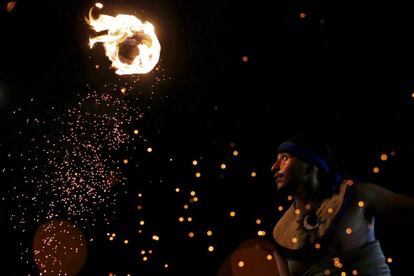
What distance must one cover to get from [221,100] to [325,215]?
6.57 ft

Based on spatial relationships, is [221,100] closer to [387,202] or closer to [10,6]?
[387,202]

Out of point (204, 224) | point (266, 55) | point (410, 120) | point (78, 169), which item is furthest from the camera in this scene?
point (78, 169)

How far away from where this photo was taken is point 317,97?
3965mm

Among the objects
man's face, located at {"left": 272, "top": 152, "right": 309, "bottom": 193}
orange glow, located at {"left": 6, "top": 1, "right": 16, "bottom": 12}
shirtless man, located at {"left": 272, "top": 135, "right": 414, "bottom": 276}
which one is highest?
orange glow, located at {"left": 6, "top": 1, "right": 16, "bottom": 12}

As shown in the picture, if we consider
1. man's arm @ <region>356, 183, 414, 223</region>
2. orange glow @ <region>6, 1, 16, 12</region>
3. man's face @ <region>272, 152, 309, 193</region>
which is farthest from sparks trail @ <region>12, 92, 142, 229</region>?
man's arm @ <region>356, 183, 414, 223</region>

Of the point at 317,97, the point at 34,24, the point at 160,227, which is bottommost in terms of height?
the point at 160,227

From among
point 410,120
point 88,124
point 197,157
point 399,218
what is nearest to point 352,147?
point 410,120

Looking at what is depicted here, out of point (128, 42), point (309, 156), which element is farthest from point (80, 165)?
point (309, 156)

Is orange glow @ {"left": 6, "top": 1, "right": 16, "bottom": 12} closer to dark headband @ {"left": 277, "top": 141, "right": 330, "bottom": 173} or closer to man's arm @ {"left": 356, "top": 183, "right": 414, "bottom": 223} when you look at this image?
dark headband @ {"left": 277, "top": 141, "right": 330, "bottom": 173}

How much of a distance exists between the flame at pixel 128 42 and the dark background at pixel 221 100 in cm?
14

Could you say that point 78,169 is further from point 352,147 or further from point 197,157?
point 352,147

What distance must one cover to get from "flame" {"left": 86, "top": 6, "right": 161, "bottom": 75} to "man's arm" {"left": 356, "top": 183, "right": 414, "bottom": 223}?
114 inches

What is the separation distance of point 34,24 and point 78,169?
Answer: 186 cm

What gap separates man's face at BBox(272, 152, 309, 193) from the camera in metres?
3.27
